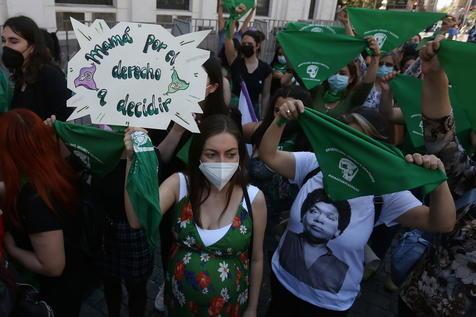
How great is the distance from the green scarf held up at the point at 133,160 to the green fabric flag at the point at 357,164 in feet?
2.57

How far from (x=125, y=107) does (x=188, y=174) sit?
1.57 ft

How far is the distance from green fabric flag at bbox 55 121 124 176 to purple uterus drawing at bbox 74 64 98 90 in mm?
253

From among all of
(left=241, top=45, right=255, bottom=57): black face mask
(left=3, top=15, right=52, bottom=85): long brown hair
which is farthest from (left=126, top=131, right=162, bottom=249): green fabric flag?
(left=241, top=45, right=255, bottom=57): black face mask

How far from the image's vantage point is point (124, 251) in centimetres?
227

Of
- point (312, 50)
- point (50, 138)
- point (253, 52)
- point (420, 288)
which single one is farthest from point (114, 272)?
point (253, 52)

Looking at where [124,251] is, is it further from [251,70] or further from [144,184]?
[251,70]

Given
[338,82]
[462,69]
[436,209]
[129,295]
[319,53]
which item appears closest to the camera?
[436,209]

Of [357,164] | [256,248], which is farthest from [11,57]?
[357,164]

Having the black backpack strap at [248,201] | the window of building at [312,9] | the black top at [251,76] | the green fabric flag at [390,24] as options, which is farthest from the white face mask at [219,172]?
the window of building at [312,9]

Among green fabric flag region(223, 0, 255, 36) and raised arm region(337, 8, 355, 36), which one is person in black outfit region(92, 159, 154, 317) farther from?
green fabric flag region(223, 0, 255, 36)

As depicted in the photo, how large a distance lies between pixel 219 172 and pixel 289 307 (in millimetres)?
859

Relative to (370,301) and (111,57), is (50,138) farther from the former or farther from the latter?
(370,301)

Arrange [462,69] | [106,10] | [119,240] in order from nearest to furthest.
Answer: [462,69] → [119,240] → [106,10]

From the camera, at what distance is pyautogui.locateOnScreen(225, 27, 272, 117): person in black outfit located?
15.4ft
